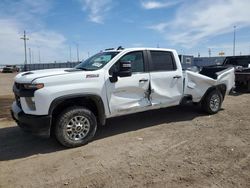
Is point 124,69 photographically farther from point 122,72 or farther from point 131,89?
point 131,89

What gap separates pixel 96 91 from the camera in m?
5.32

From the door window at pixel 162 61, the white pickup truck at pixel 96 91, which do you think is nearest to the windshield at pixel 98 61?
the white pickup truck at pixel 96 91

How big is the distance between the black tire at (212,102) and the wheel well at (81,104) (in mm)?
3614

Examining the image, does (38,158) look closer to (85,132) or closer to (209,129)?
(85,132)

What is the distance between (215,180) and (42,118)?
121 inches

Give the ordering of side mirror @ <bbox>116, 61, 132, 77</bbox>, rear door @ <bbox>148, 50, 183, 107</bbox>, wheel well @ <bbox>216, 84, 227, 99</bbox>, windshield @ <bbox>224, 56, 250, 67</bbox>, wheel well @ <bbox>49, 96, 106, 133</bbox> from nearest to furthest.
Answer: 1. wheel well @ <bbox>49, 96, 106, 133</bbox>
2. side mirror @ <bbox>116, 61, 132, 77</bbox>
3. rear door @ <bbox>148, 50, 183, 107</bbox>
4. wheel well @ <bbox>216, 84, 227, 99</bbox>
5. windshield @ <bbox>224, 56, 250, 67</bbox>

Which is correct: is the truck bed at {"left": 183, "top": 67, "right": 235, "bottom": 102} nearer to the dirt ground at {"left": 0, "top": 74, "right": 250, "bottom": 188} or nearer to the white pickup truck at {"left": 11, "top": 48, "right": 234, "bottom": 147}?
the white pickup truck at {"left": 11, "top": 48, "right": 234, "bottom": 147}

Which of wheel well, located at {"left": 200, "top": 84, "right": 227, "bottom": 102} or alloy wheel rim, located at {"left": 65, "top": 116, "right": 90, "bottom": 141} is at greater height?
wheel well, located at {"left": 200, "top": 84, "right": 227, "bottom": 102}

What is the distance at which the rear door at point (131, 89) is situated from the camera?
563 cm

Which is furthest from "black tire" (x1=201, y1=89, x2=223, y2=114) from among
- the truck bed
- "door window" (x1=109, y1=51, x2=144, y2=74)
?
"door window" (x1=109, y1=51, x2=144, y2=74)

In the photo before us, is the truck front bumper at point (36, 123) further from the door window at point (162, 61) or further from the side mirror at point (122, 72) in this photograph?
the door window at point (162, 61)

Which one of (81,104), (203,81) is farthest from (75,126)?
(203,81)

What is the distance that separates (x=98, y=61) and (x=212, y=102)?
3845 millimetres

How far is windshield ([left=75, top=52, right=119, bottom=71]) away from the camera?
577 centimetres
